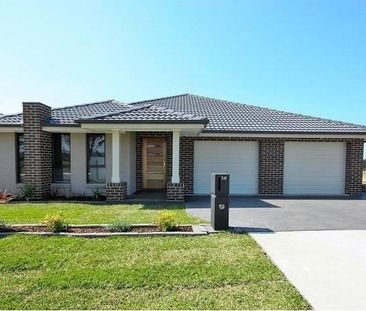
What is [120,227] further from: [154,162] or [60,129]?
[154,162]

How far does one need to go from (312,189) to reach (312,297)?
10.6 metres

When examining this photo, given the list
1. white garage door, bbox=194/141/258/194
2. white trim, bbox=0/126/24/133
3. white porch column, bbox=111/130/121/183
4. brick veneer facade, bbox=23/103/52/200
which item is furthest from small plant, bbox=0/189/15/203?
white garage door, bbox=194/141/258/194

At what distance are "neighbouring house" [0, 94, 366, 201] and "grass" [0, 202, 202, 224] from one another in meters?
1.33

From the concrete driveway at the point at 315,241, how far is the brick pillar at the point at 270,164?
2.00 metres

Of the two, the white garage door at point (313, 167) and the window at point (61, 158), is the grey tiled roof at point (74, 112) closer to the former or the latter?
the window at point (61, 158)

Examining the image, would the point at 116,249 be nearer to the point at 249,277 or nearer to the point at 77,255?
the point at 77,255

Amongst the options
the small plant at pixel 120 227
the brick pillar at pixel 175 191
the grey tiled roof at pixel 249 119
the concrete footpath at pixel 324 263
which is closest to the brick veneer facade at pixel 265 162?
the grey tiled roof at pixel 249 119

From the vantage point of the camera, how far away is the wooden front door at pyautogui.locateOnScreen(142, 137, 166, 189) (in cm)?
1393

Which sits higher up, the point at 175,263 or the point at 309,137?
the point at 309,137

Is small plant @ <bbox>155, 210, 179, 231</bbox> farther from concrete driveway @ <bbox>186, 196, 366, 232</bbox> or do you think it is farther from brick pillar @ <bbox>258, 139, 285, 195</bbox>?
brick pillar @ <bbox>258, 139, 285, 195</bbox>

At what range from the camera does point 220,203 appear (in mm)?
6844

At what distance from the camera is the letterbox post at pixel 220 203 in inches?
267

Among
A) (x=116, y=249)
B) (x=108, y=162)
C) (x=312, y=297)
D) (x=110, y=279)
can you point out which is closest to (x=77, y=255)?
(x=116, y=249)

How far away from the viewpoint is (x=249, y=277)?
167 inches
